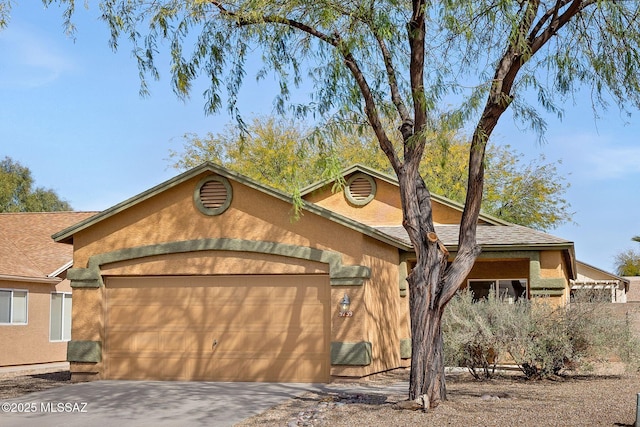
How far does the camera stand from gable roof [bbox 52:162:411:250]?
18.0 metres

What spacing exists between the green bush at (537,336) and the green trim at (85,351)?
7.92 m

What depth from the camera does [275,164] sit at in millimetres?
45250

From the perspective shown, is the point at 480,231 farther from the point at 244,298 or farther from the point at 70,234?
the point at 70,234

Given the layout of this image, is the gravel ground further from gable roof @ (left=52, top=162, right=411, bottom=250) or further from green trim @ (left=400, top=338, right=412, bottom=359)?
green trim @ (left=400, top=338, right=412, bottom=359)

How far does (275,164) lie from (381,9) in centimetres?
3115

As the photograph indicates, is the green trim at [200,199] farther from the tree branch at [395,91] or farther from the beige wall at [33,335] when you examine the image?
the beige wall at [33,335]

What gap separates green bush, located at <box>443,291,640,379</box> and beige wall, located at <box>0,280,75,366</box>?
554 inches

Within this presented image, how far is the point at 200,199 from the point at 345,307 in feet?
13.8

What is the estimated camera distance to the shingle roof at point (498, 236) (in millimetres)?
20859

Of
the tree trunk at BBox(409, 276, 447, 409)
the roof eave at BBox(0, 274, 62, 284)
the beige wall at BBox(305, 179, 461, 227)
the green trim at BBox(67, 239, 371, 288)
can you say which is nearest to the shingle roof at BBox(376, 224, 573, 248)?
the beige wall at BBox(305, 179, 461, 227)

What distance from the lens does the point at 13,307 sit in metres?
25.2

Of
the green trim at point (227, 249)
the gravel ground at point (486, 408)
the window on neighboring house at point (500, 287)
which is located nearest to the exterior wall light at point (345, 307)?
the green trim at point (227, 249)

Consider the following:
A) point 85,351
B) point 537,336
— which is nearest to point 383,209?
point 537,336

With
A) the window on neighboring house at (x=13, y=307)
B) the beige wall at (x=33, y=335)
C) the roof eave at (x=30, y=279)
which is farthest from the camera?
the beige wall at (x=33, y=335)
